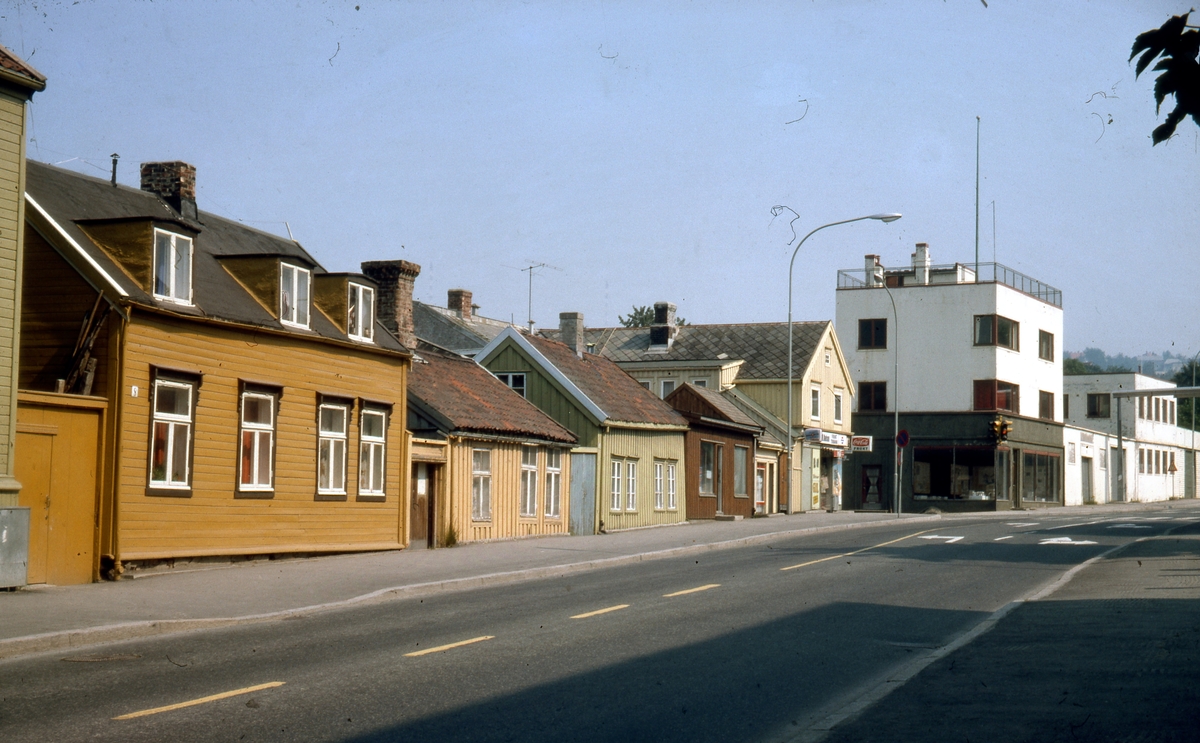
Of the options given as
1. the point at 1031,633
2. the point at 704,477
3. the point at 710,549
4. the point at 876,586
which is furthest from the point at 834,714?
the point at 704,477

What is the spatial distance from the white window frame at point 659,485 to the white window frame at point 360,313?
15066 mm

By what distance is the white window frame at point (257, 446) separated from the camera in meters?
21.1

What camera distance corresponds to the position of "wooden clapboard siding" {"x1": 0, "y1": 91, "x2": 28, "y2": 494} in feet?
54.6

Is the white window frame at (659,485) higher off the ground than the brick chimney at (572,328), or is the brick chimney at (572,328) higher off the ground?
the brick chimney at (572,328)

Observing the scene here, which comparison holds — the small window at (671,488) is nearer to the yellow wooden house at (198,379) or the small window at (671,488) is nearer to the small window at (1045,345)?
the yellow wooden house at (198,379)

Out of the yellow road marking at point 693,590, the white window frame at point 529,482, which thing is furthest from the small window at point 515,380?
the yellow road marking at point 693,590

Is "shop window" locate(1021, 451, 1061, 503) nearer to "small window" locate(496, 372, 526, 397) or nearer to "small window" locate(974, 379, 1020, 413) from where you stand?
"small window" locate(974, 379, 1020, 413)

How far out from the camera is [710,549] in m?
27.7

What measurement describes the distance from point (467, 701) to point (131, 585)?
1038cm

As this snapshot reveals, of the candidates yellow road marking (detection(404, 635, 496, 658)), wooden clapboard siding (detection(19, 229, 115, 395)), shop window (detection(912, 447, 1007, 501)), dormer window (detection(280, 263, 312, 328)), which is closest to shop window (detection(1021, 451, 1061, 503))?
shop window (detection(912, 447, 1007, 501))

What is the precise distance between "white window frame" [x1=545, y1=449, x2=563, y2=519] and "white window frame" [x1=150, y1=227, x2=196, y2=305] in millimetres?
13297

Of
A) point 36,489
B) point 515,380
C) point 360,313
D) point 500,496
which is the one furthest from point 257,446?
point 515,380

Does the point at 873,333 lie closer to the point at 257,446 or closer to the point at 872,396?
the point at 872,396

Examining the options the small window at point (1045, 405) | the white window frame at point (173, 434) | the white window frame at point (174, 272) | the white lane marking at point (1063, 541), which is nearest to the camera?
the white window frame at point (173, 434)
